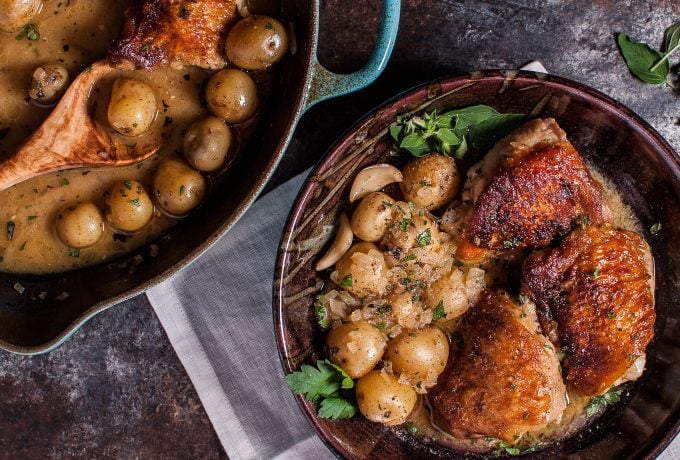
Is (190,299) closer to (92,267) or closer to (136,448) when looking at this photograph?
(92,267)

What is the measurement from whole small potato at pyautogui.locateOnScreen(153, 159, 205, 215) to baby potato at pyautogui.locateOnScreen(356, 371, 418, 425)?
96cm

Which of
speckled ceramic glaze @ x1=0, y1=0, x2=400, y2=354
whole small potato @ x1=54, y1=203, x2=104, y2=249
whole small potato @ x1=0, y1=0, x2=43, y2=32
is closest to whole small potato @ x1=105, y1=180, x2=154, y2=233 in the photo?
whole small potato @ x1=54, y1=203, x2=104, y2=249

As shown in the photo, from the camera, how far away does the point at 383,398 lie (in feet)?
7.22

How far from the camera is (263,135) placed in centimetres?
243

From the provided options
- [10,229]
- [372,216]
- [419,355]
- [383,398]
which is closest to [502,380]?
[419,355]

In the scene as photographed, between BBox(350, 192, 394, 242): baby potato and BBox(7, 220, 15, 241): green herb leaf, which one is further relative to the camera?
BBox(7, 220, 15, 241): green herb leaf

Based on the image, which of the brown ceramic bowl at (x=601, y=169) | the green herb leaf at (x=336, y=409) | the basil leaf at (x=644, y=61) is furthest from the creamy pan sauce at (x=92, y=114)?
the basil leaf at (x=644, y=61)

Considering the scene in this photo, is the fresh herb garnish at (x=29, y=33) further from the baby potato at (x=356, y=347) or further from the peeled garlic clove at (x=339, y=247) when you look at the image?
the baby potato at (x=356, y=347)

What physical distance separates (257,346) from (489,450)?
1.04 metres

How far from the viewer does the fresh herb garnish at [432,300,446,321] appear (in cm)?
227

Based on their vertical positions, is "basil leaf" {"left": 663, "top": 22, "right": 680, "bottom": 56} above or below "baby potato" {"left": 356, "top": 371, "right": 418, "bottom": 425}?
above

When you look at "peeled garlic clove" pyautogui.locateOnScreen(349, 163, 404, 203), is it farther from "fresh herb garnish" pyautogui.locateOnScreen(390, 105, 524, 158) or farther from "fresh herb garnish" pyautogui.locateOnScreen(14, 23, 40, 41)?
"fresh herb garnish" pyautogui.locateOnScreen(14, 23, 40, 41)

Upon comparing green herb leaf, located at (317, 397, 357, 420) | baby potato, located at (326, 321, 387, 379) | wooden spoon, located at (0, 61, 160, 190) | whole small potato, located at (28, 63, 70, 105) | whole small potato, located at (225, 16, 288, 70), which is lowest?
green herb leaf, located at (317, 397, 357, 420)

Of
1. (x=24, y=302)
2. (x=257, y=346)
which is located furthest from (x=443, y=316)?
(x=24, y=302)
